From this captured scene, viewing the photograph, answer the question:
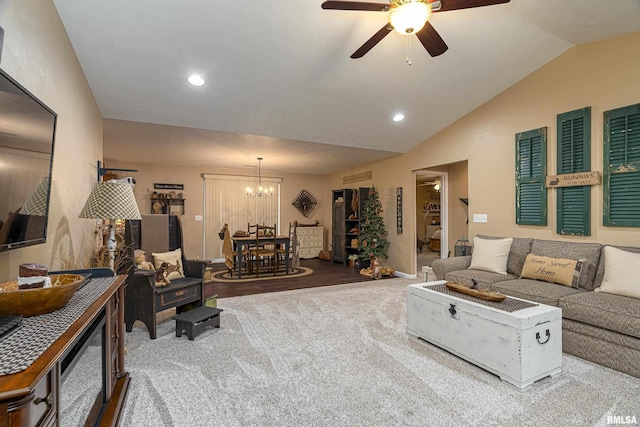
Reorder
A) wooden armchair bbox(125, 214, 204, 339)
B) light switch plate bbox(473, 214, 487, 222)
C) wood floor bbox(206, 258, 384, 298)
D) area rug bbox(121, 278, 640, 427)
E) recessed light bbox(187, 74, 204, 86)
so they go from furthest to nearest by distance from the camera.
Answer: wood floor bbox(206, 258, 384, 298), light switch plate bbox(473, 214, 487, 222), recessed light bbox(187, 74, 204, 86), wooden armchair bbox(125, 214, 204, 339), area rug bbox(121, 278, 640, 427)

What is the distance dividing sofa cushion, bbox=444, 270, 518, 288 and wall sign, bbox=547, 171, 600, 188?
1169 millimetres

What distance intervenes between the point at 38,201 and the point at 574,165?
185 inches

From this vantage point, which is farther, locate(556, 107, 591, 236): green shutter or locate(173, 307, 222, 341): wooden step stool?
locate(556, 107, 591, 236): green shutter

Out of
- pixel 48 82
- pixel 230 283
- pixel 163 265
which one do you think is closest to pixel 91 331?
pixel 48 82

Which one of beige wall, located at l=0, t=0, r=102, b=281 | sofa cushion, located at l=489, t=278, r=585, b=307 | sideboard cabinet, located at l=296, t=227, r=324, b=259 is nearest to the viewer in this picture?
beige wall, located at l=0, t=0, r=102, b=281

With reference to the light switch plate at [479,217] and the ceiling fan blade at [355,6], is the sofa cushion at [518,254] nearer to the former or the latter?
the light switch plate at [479,217]

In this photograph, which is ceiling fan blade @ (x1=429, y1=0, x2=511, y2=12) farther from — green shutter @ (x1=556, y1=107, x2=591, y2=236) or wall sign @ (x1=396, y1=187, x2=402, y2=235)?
wall sign @ (x1=396, y1=187, x2=402, y2=235)

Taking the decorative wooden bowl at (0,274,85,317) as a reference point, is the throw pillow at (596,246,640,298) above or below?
below

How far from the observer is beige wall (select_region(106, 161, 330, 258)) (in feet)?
22.7

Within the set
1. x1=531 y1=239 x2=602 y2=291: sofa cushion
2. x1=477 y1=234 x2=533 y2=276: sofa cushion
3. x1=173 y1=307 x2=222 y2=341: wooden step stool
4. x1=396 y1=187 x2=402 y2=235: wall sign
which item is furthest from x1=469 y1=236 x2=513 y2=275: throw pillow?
x1=173 y1=307 x2=222 y2=341: wooden step stool

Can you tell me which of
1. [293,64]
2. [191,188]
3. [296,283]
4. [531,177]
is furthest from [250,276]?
[531,177]

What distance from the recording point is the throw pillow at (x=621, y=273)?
8.48ft

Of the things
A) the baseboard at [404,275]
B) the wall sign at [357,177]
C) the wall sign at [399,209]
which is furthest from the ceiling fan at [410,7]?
the wall sign at [357,177]

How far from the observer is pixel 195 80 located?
3.29m
